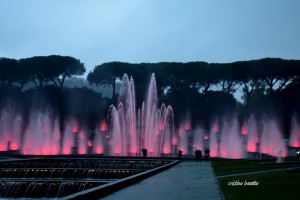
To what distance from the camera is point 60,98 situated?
7281cm

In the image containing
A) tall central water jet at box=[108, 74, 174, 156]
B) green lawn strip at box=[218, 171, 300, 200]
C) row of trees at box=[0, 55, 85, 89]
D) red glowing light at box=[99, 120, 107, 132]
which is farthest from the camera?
row of trees at box=[0, 55, 85, 89]

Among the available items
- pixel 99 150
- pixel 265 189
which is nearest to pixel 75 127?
pixel 99 150

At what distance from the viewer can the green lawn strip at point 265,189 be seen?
12688 mm

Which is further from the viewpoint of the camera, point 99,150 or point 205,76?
point 205,76

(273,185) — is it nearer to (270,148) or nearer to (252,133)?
(270,148)

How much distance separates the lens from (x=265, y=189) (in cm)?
1426

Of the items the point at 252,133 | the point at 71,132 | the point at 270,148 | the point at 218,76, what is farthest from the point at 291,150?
the point at 71,132

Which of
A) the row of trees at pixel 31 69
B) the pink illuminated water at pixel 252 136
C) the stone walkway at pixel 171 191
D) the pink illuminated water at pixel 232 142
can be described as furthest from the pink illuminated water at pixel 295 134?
the stone walkway at pixel 171 191

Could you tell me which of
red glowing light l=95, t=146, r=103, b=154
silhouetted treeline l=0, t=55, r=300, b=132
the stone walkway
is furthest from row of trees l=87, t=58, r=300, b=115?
the stone walkway

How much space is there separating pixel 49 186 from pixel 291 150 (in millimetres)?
44280

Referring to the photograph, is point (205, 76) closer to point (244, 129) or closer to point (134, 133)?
point (244, 129)

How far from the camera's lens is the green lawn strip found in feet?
41.6

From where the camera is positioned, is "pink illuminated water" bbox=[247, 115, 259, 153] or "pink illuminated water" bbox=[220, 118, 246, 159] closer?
"pink illuminated water" bbox=[220, 118, 246, 159]

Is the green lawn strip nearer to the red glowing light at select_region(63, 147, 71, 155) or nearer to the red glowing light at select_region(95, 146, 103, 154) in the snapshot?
the red glowing light at select_region(95, 146, 103, 154)
